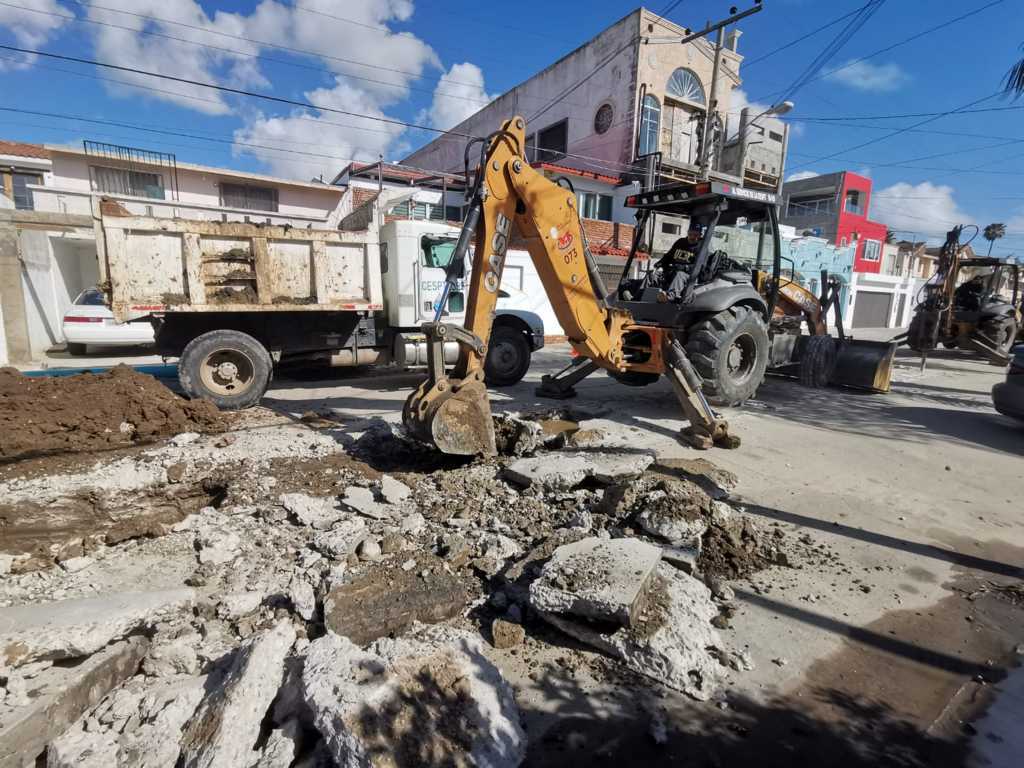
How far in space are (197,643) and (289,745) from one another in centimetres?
102

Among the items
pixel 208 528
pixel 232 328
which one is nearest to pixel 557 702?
pixel 208 528

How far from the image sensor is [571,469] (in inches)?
166

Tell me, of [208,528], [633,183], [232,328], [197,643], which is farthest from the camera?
[633,183]

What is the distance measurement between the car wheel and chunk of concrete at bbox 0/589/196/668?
6.50 meters

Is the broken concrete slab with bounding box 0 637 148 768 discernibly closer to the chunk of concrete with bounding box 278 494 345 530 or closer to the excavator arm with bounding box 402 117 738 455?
the chunk of concrete with bounding box 278 494 345 530

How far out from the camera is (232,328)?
7559 millimetres

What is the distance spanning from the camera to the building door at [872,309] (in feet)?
94.5

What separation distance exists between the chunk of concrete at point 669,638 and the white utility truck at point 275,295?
622 cm

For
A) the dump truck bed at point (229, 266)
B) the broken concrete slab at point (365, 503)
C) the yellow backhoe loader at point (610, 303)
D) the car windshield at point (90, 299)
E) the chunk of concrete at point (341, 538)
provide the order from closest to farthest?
the chunk of concrete at point (341, 538)
the broken concrete slab at point (365, 503)
the yellow backhoe loader at point (610, 303)
the dump truck bed at point (229, 266)
the car windshield at point (90, 299)

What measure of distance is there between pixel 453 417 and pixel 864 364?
756cm

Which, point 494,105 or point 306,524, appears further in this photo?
point 494,105

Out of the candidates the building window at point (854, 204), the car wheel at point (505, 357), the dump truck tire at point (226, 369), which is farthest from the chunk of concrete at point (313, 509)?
the building window at point (854, 204)

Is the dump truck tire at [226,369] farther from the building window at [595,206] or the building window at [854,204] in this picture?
the building window at [854,204]

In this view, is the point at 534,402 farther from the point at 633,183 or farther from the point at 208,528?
the point at 633,183
